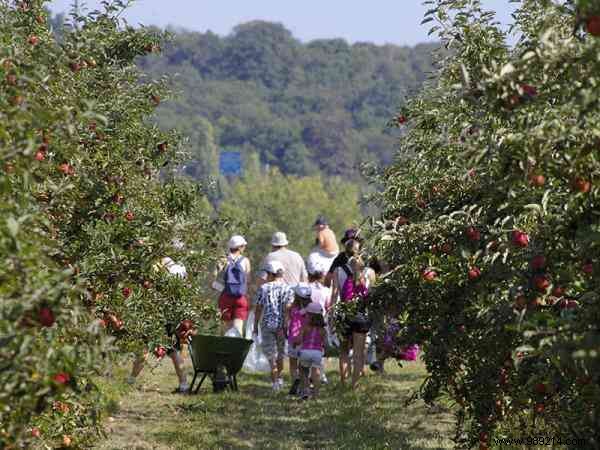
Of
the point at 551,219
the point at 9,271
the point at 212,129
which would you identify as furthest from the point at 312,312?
the point at 212,129

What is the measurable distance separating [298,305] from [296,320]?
0.78ft

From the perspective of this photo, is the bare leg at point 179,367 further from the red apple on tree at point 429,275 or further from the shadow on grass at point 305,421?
the red apple on tree at point 429,275

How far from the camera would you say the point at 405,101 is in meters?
9.39

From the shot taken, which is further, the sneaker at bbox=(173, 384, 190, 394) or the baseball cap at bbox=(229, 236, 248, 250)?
the baseball cap at bbox=(229, 236, 248, 250)

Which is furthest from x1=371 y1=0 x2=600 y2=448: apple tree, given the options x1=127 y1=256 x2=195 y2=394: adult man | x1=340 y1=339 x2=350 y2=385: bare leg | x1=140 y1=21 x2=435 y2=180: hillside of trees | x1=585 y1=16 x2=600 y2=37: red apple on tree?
x1=140 y1=21 x2=435 y2=180: hillside of trees

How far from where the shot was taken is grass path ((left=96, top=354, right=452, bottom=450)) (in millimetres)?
9250

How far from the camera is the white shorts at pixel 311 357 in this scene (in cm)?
1170

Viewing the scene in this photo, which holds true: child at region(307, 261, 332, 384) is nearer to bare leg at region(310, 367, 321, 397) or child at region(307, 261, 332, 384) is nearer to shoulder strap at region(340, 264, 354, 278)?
shoulder strap at region(340, 264, 354, 278)

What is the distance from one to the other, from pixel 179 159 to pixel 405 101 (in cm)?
242

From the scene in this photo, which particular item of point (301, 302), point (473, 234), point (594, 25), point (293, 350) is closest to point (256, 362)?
point (293, 350)

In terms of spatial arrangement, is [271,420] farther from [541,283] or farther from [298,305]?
[541,283]

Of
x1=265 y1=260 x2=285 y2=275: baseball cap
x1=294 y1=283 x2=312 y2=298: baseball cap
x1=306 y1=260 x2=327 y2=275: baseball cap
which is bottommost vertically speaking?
x1=294 y1=283 x2=312 y2=298: baseball cap

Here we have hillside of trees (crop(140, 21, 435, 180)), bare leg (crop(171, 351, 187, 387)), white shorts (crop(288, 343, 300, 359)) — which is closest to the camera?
bare leg (crop(171, 351, 187, 387))

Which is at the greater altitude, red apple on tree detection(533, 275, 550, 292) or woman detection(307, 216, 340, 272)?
woman detection(307, 216, 340, 272)
